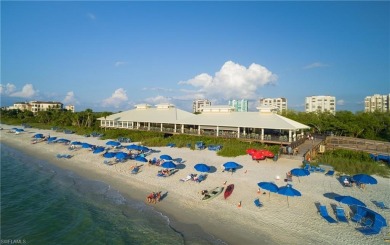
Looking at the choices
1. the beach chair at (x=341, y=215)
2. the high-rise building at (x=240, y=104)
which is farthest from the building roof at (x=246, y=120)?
the high-rise building at (x=240, y=104)

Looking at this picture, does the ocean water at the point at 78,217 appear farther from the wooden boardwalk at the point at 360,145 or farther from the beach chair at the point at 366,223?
the wooden boardwalk at the point at 360,145

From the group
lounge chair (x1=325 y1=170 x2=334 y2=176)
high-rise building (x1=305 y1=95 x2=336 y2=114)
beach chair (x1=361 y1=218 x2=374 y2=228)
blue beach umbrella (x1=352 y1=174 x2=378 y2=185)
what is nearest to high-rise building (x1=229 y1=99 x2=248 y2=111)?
high-rise building (x1=305 y1=95 x2=336 y2=114)

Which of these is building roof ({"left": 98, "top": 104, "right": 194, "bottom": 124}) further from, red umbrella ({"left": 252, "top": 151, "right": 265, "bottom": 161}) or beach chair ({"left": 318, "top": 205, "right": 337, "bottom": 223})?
beach chair ({"left": 318, "top": 205, "right": 337, "bottom": 223})

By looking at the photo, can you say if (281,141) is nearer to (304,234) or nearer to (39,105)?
(304,234)

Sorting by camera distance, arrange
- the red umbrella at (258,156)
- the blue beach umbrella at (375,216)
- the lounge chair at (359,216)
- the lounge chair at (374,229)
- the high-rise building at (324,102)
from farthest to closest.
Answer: the high-rise building at (324,102) → the red umbrella at (258,156) → the lounge chair at (359,216) → the blue beach umbrella at (375,216) → the lounge chair at (374,229)

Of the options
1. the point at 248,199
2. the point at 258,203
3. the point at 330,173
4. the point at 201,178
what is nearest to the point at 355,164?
the point at 330,173

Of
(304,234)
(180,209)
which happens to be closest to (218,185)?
(180,209)

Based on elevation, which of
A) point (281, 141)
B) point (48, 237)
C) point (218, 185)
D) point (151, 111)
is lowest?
point (48, 237)
